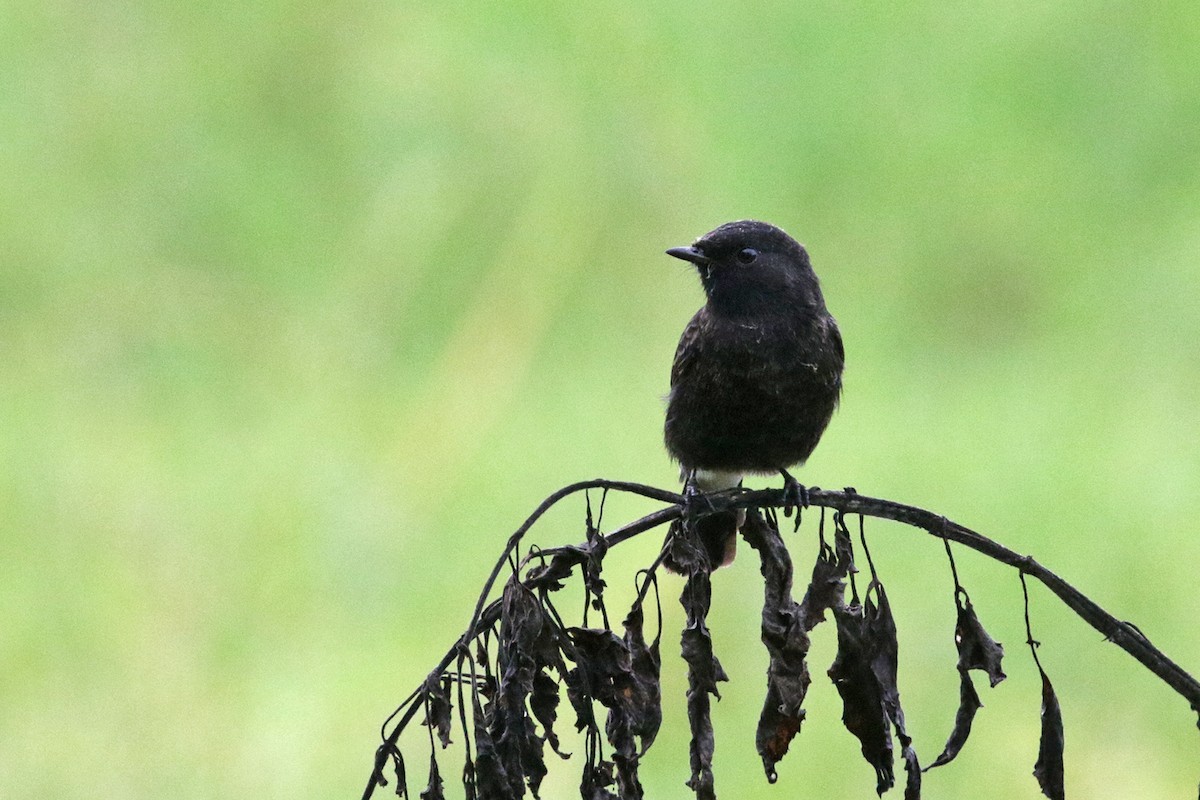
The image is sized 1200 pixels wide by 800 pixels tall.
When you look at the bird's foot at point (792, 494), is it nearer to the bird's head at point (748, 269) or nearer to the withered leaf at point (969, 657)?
the bird's head at point (748, 269)

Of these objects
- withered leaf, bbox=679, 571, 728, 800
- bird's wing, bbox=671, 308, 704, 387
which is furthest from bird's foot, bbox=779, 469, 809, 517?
withered leaf, bbox=679, 571, 728, 800

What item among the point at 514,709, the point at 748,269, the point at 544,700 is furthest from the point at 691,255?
the point at 514,709

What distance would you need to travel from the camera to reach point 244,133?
9.27 metres

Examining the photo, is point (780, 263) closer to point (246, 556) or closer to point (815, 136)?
point (246, 556)

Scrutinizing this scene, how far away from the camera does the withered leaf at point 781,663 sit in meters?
2.56

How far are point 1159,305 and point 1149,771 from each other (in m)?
3.17

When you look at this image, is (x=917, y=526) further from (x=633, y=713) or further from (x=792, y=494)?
(x=792, y=494)

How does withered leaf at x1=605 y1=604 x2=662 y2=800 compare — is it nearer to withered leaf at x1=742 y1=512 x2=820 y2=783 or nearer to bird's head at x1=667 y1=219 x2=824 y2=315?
withered leaf at x1=742 y1=512 x2=820 y2=783

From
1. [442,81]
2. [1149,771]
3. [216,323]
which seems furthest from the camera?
[442,81]

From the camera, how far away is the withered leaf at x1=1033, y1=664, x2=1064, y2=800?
2.54 meters

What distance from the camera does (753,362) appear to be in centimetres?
423

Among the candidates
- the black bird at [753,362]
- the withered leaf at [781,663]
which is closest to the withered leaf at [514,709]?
the withered leaf at [781,663]

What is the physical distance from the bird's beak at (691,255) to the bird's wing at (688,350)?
166 mm

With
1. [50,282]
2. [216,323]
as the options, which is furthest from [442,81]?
[50,282]
